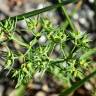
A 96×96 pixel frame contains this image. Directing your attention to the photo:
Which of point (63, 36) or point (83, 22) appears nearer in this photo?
point (63, 36)

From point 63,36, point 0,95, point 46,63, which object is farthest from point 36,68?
A: point 0,95

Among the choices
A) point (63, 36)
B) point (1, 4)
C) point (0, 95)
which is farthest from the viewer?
point (1, 4)

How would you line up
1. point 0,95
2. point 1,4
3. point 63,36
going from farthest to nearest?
point 1,4
point 0,95
point 63,36

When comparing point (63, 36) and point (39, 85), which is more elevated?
point (39, 85)

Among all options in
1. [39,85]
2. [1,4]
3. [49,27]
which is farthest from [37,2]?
[49,27]

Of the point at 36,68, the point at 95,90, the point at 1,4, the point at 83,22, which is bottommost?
the point at 36,68

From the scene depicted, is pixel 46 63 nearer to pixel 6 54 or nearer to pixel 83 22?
pixel 6 54

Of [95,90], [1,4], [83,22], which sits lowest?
[95,90]

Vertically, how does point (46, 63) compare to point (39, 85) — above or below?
below

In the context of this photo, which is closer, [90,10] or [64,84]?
[64,84]

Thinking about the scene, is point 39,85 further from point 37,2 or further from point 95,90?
point 37,2
